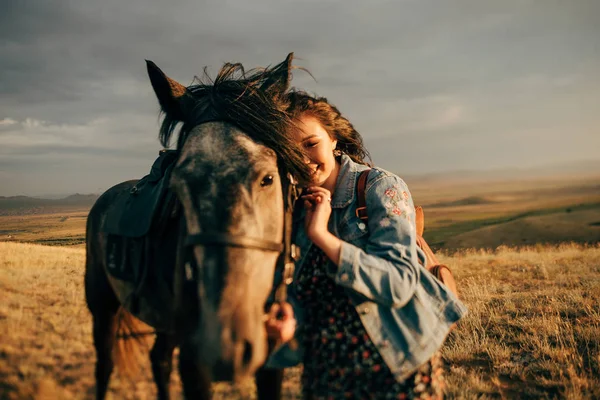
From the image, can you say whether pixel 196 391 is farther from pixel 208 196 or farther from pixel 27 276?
pixel 27 276

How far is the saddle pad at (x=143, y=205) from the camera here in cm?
237

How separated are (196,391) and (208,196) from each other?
1.41 metres

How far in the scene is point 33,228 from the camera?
466 cm

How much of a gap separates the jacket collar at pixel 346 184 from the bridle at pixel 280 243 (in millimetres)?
386

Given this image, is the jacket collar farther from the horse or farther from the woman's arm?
the horse

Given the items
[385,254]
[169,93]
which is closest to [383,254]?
[385,254]

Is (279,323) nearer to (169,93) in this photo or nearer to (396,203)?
(396,203)

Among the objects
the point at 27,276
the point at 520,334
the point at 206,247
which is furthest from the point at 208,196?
the point at 520,334

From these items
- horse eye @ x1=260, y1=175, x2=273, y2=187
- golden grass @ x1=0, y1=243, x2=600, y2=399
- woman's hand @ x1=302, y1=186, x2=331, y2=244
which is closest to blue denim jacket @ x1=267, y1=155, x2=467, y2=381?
woman's hand @ x1=302, y1=186, x2=331, y2=244

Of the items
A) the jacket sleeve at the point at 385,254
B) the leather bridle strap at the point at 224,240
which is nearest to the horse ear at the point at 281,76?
the jacket sleeve at the point at 385,254

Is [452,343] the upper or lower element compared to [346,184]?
lower

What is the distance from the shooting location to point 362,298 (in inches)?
90.4

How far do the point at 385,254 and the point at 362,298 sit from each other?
0.32 meters

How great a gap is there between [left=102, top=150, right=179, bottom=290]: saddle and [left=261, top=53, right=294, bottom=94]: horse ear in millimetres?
849
